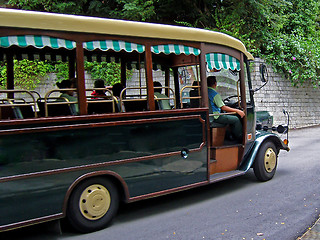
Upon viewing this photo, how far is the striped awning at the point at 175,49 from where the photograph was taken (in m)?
5.14

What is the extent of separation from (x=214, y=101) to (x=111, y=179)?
7.63ft

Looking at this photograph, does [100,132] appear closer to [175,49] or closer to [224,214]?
[175,49]

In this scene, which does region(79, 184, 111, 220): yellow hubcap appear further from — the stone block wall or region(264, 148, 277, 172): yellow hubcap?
the stone block wall

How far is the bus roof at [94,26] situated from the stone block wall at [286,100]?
366 inches

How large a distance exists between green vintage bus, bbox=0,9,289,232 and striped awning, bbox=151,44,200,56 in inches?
0.5

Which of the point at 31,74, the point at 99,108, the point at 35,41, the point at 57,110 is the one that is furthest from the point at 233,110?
the point at 31,74

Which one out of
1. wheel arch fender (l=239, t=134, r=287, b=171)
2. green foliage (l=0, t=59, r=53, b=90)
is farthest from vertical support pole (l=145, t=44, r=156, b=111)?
green foliage (l=0, t=59, r=53, b=90)

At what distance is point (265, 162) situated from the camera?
6672 millimetres

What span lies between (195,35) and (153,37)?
79 centimetres

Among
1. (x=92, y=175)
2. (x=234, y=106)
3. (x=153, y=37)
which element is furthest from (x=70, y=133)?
(x=234, y=106)

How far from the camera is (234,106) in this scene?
6.68 meters

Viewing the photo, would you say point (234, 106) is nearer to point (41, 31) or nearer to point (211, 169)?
point (211, 169)

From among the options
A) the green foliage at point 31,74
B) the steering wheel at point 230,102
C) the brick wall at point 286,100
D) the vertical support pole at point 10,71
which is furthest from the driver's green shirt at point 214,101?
the brick wall at point 286,100

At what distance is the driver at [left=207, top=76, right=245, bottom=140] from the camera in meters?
6.12
